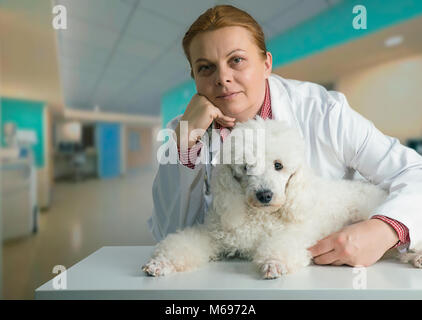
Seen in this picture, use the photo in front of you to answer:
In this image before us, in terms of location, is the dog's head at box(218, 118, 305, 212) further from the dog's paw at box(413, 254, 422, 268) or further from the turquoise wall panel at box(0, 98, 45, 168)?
the turquoise wall panel at box(0, 98, 45, 168)

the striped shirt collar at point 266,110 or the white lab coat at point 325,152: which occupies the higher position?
the striped shirt collar at point 266,110

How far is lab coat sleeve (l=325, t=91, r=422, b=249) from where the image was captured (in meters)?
0.55

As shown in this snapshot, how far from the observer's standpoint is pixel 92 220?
314cm

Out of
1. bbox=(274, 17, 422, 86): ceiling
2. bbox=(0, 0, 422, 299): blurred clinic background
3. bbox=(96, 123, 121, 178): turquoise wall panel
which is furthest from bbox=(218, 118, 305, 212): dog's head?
bbox=(96, 123, 121, 178): turquoise wall panel

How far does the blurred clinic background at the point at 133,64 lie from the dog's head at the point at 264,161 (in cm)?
53

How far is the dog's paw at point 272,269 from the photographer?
0.44 meters

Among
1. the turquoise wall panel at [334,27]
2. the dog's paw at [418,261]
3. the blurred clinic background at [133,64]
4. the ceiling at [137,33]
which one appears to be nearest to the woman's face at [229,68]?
the ceiling at [137,33]

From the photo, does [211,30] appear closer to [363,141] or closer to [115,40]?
[363,141]

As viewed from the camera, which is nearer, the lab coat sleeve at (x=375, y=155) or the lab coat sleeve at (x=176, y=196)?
the lab coat sleeve at (x=375, y=155)

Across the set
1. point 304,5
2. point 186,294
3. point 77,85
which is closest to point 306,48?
point 304,5

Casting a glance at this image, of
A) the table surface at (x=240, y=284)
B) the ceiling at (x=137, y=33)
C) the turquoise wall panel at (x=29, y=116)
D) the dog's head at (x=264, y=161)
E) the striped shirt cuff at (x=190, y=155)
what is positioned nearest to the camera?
the table surface at (x=240, y=284)

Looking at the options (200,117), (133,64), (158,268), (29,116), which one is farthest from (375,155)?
(29,116)

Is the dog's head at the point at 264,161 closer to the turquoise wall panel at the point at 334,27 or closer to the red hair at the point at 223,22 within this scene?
the red hair at the point at 223,22

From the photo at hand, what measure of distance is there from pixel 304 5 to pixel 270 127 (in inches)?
64.8
